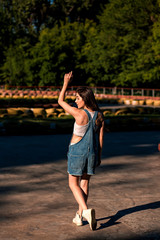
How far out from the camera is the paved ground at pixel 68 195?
477cm

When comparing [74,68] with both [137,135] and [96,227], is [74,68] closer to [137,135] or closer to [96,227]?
[137,135]

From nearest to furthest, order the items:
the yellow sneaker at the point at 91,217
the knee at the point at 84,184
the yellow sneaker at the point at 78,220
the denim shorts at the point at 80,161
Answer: the yellow sneaker at the point at 91,217
the denim shorts at the point at 80,161
the yellow sneaker at the point at 78,220
the knee at the point at 84,184

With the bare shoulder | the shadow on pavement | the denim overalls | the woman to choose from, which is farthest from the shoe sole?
the bare shoulder

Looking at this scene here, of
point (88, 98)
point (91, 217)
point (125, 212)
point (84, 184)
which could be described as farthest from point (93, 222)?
point (88, 98)

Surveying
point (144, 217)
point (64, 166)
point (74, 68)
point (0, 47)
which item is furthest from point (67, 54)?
point (144, 217)

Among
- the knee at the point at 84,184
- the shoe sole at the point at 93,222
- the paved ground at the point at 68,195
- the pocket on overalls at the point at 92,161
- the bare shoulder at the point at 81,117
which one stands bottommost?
the paved ground at the point at 68,195

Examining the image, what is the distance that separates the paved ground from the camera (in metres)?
4.77

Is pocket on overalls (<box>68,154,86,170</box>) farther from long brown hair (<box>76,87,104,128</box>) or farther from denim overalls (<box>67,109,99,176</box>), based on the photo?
long brown hair (<box>76,87,104,128</box>)

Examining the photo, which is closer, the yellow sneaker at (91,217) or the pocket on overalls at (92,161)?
the yellow sneaker at (91,217)

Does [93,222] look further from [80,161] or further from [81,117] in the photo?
[81,117]

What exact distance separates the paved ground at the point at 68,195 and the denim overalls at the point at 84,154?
64cm

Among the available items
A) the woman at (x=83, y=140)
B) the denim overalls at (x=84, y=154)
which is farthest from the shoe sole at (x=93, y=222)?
the denim overalls at (x=84, y=154)

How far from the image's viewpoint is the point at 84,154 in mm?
4754

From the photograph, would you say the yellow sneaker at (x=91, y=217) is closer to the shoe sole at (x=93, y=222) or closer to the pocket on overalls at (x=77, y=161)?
the shoe sole at (x=93, y=222)
